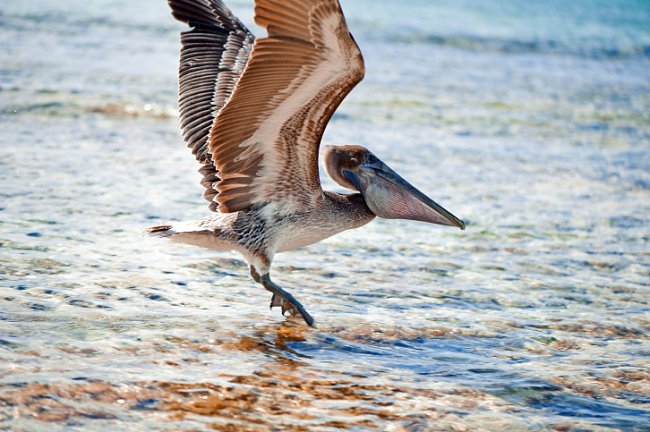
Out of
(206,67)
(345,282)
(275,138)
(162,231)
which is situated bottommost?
(345,282)

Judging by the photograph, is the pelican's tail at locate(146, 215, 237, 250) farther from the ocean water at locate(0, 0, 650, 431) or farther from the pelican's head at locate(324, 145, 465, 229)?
the pelican's head at locate(324, 145, 465, 229)

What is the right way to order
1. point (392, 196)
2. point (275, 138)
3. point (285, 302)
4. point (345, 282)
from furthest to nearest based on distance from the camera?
1. point (345, 282)
2. point (392, 196)
3. point (285, 302)
4. point (275, 138)

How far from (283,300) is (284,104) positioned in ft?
3.19

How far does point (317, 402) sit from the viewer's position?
353 centimetres

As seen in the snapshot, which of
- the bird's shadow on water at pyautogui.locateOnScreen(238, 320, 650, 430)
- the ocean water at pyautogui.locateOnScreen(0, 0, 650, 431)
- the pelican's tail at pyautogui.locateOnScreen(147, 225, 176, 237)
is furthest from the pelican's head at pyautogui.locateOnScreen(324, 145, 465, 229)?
the pelican's tail at pyautogui.locateOnScreen(147, 225, 176, 237)

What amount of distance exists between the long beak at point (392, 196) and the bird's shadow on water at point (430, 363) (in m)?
0.61

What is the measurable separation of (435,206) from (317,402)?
1.47m

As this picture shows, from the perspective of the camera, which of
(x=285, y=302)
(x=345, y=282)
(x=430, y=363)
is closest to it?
(x=430, y=363)

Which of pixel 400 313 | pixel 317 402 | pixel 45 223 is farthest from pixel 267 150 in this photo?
pixel 45 223

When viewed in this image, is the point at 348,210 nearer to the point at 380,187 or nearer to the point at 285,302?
the point at 380,187

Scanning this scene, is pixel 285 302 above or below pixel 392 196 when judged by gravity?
below

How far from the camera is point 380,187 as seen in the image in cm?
477

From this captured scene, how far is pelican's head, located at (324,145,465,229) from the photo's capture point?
4.69m

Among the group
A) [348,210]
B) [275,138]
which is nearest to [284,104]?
[275,138]
